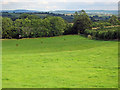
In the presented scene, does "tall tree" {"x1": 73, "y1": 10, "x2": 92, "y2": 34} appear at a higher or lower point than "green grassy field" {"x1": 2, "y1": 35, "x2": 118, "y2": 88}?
higher

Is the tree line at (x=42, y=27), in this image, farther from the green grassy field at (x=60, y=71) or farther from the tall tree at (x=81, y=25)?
the green grassy field at (x=60, y=71)

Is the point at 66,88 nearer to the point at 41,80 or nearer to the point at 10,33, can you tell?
the point at 41,80

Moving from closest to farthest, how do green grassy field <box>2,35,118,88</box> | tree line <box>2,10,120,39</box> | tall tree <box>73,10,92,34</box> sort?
green grassy field <box>2,35,118,88</box>, tree line <box>2,10,120,39</box>, tall tree <box>73,10,92,34</box>

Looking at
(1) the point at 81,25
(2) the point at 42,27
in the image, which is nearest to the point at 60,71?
(2) the point at 42,27

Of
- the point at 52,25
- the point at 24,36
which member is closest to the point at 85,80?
the point at 24,36

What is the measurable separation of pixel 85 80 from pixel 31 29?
6071 centimetres

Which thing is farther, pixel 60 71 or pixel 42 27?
pixel 42 27

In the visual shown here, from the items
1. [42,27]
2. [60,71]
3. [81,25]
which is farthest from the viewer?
[81,25]

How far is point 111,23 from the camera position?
3056 inches

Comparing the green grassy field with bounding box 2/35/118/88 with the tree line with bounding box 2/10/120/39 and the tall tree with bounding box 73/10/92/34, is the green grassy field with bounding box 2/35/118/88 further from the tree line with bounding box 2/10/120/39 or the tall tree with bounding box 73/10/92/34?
the tall tree with bounding box 73/10/92/34

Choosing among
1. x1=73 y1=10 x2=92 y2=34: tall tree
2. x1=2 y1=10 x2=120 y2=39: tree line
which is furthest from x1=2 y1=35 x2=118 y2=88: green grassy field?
x1=73 y1=10 x2=92 y2=34: tall tree

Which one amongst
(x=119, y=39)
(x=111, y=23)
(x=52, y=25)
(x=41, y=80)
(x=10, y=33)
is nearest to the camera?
(x=41, y=80)

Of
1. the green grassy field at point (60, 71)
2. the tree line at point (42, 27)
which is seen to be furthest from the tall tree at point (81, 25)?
the green grassy field at point (60, 71)

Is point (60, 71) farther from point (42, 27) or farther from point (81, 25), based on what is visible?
point (81, 25)
